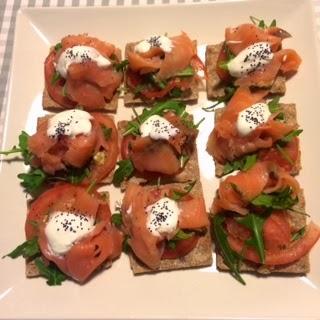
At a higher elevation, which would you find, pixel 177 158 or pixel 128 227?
pixel 177 158

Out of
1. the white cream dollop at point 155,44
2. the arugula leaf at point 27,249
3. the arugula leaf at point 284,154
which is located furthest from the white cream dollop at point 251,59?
the arugula leaf at point 27,249

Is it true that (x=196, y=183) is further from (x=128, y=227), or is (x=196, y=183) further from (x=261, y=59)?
(x=261, y=59)

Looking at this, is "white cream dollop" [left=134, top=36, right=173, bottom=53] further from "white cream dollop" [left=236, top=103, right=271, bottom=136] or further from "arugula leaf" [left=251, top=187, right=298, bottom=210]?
"arugula leaf" [left=251, top=187, right=298, bottom=210]

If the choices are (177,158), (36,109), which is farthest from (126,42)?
(177,158)

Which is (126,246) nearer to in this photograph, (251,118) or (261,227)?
(261,227)

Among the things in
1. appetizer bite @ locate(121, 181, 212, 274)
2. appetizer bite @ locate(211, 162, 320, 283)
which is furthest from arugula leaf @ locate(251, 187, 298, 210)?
appetizer bite @ locate(121, 181, 212, 274)

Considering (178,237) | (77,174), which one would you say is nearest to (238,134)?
(178,237)
